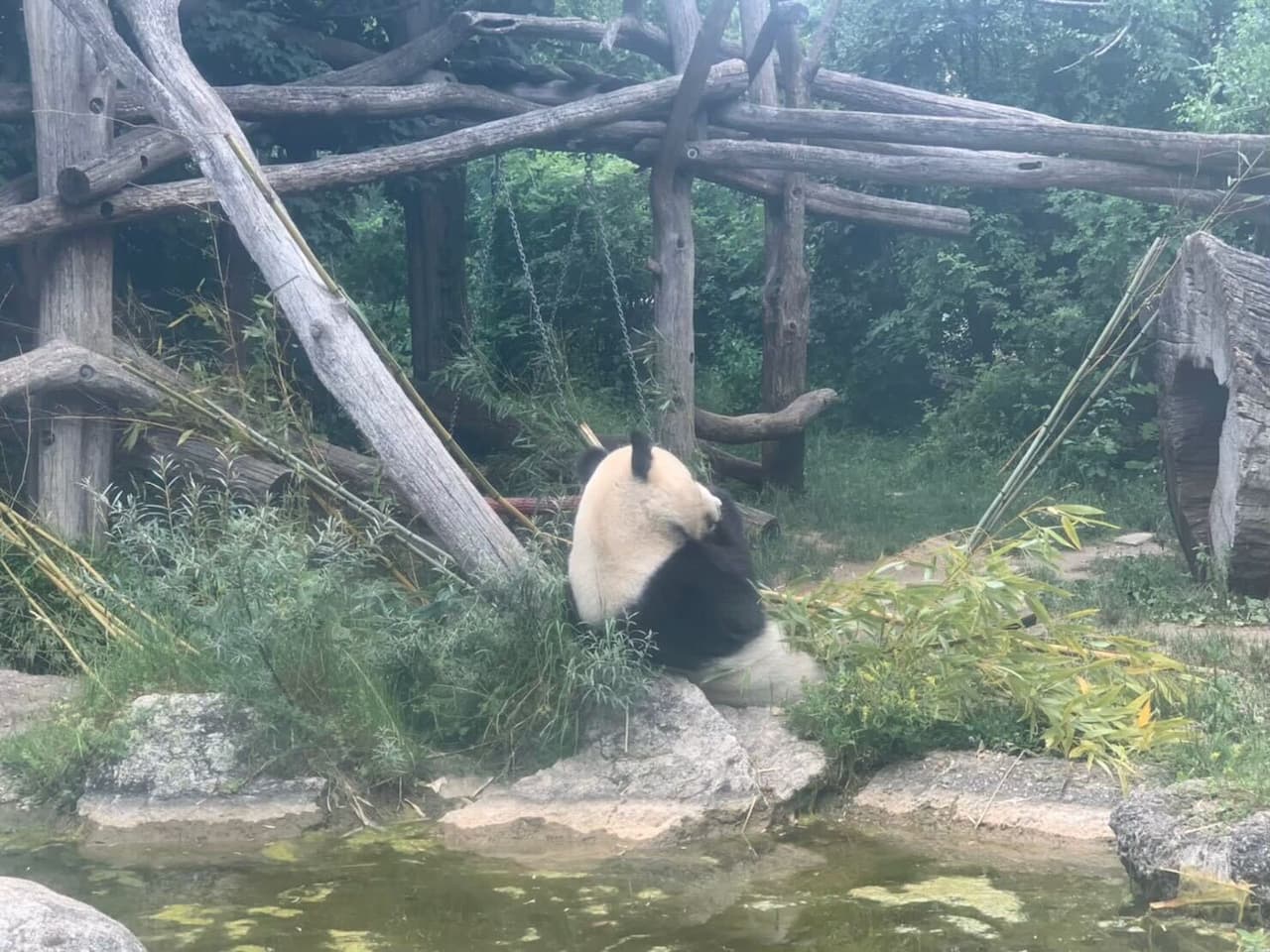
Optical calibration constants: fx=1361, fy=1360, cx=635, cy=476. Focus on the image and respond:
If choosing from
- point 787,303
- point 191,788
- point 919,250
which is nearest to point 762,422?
point 787,303

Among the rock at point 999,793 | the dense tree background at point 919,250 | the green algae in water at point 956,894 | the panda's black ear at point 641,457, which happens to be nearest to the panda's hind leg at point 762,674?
the rock at point 999,793

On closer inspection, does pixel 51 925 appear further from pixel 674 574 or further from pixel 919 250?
pixel 919 250

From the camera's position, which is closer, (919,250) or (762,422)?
(762,422)

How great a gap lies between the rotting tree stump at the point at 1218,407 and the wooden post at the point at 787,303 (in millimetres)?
2659

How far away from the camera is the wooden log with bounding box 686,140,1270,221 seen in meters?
7.32

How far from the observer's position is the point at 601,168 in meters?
15.6

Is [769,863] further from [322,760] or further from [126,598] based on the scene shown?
[126,598]

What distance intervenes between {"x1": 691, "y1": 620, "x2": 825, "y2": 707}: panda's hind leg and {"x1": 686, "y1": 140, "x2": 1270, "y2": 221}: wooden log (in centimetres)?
359

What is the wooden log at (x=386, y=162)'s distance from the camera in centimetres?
642

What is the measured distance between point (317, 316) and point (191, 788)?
192 cm

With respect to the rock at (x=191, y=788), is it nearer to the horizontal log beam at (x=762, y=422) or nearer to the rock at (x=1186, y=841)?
the rock at (x=1186, y=841)

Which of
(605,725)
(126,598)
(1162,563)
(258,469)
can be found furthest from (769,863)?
(1162,563)

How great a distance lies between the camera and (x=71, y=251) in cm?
660

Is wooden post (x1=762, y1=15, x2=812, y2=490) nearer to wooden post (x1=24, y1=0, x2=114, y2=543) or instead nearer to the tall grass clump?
wooden post (x1=24, y1=0, x2=114, y2=543)
